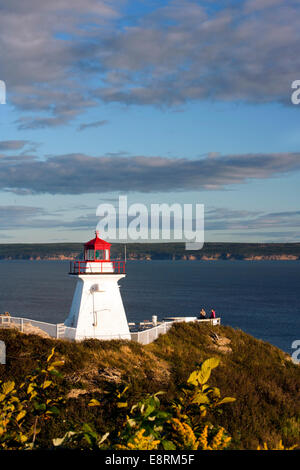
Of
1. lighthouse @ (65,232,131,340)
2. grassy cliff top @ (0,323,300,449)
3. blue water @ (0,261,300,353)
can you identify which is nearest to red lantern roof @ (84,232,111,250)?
lighthouse @ (65,232,131,340)

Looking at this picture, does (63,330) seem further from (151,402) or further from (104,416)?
(151,402)

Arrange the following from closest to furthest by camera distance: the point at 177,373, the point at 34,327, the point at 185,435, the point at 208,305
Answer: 1. the point at 185,435
2. the point at 177,373
3. the point at 34,327
4. the point at 208,305

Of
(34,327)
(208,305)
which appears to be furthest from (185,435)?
(208,305)

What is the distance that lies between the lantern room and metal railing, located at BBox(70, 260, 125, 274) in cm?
27

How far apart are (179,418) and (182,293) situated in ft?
356

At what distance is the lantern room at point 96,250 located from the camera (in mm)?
23422

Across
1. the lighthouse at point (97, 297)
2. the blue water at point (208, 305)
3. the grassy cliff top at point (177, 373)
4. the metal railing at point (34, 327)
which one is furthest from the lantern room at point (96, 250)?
the blue water at point (208, 305)

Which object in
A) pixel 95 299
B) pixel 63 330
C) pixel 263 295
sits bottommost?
pixel 263 295

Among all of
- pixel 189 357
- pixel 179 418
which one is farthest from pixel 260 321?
pixel 179 418

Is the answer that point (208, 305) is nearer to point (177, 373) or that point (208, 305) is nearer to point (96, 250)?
point (96, 250)

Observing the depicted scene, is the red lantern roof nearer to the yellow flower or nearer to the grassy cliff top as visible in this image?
the grassy cliff top

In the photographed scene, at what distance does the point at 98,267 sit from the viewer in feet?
Answer: 76.2

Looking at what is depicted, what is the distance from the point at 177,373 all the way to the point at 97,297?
6370 millimetres

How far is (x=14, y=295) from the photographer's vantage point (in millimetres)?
106438
